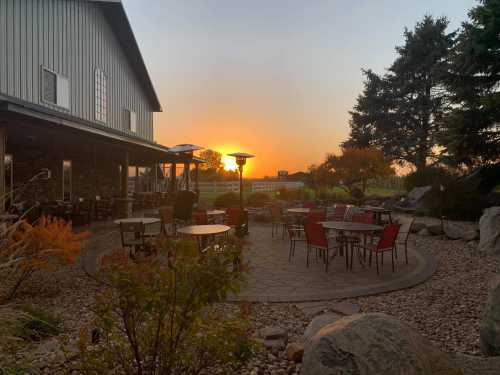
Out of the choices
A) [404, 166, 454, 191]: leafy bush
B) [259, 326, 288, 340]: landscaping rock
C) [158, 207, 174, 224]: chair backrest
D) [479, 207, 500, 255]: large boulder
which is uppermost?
[404, 166, 454, 191]: leafy bush

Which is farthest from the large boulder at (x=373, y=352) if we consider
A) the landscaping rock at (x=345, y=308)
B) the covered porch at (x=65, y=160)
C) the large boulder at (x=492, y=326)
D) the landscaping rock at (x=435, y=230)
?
the landscaping rock at (x=435, y=230)

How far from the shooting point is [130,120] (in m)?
17.1

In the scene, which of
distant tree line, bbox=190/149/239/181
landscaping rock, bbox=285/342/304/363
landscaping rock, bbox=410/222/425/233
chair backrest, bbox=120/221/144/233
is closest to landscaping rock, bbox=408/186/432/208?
landscaping rock, bbox=410/222/425/233

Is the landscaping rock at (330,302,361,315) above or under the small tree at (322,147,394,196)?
under

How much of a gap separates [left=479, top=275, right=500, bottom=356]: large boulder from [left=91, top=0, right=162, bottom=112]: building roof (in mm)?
16414

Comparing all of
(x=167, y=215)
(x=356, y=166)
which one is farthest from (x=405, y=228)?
(x=356, y=166)

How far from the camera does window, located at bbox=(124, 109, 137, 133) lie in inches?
663

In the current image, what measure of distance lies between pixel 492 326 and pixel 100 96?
15.6m

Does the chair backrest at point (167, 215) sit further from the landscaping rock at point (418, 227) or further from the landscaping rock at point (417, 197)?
the landscaping rock at point (417, 197)

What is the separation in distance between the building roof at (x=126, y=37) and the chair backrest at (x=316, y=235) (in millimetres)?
13787

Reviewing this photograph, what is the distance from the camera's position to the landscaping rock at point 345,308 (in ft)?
12.9

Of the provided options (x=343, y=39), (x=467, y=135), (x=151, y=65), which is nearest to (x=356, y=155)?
(x=467, y=135)

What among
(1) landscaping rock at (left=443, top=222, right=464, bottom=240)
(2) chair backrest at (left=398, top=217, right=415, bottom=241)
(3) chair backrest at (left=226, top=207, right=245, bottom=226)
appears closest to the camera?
(2) chair backrest at (left=398, top=217, right=415, bottom=241)

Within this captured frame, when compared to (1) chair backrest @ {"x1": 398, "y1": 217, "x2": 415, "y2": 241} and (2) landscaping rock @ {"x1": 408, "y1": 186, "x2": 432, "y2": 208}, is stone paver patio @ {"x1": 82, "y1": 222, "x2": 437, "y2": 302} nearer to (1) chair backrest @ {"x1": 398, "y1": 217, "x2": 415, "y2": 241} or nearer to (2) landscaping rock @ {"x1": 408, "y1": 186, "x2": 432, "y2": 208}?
(1) chair backrest @ {"x1": 398, "y1": 217, "x2": 415, "y2": 241}
